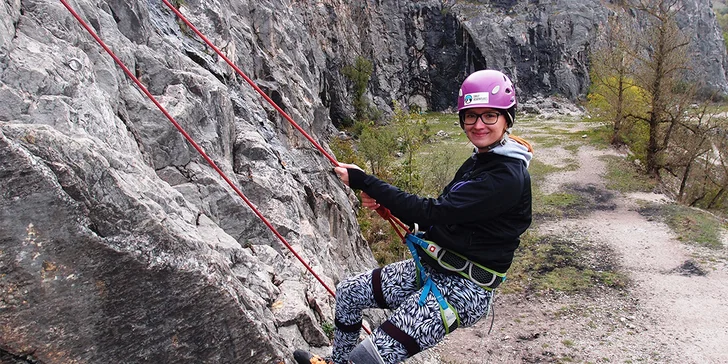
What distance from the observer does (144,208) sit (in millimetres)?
3117

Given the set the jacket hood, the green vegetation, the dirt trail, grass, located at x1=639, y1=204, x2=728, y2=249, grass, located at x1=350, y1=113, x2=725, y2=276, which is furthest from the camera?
grass, located at x1=639, y1=204, x2=728, y2=249

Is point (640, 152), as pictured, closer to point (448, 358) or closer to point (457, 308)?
point (448, 358)

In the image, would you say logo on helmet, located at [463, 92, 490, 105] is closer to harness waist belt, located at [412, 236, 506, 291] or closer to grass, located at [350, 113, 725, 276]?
harness waist belt, located at [412, 236, 506, 291]

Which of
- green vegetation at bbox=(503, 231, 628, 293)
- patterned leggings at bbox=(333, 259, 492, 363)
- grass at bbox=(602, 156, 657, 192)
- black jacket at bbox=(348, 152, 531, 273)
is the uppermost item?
black jacket at bbox=(348, 152, 531, 273)

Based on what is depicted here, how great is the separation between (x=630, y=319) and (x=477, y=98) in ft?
39.3

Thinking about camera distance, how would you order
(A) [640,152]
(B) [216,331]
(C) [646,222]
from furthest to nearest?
(A) [640,152]
(C) [646,222]
(B) [216,331]

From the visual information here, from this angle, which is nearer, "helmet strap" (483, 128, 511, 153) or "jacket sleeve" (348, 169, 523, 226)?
"jacket sleeve" (348, 169, 523, 226)

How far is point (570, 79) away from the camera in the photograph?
71.6 metres

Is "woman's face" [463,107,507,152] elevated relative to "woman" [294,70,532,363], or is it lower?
elevated

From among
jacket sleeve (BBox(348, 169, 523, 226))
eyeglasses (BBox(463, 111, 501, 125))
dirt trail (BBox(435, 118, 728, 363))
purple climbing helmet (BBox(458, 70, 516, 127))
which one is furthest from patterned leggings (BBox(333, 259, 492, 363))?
dirt trail (BBox(435, 118, 728, 363))

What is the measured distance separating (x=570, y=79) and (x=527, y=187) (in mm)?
76639

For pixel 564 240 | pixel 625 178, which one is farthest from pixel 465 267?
pixel 625 178

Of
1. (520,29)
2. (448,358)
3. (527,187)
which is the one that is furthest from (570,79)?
(527,187)

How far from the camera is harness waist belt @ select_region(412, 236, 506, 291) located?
3592 mm
